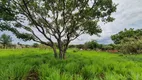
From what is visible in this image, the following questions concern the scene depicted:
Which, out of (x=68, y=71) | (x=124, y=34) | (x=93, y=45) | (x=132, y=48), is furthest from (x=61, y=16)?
(x=124, y=34)

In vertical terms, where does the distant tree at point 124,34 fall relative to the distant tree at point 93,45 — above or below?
above

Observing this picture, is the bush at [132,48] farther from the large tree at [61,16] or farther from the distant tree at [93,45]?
the large tree at [61,16]

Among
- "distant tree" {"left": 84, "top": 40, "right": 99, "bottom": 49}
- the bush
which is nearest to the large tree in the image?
the bush

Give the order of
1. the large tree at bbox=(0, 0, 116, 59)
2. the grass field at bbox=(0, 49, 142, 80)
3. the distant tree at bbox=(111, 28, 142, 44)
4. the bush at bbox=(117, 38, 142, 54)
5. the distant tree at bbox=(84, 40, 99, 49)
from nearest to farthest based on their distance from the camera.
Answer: the grass field at bbox=(0, 49, 142, 80), the large tree at bbox=(0, 0, 116, 59), the bush at bbox=(117, 38, 142, 54), the distant tree at bbox=(84, 40, 99, 49), the distant tree at bbox=(111, 28, 142, 44)

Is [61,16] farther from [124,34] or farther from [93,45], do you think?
[124,34]

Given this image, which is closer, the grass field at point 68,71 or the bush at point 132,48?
the grass field at point 68,71

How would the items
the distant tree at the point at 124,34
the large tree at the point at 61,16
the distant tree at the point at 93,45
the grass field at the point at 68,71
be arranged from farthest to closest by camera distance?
the distant tree at the point at 124,34 < the distant tree at the point at 93,45 < the large tree at the point at 61,16 < the grass field at the point at 68,71

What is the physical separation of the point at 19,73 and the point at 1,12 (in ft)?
20.3

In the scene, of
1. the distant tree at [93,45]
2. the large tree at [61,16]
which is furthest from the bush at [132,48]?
the large tree at [61,16]

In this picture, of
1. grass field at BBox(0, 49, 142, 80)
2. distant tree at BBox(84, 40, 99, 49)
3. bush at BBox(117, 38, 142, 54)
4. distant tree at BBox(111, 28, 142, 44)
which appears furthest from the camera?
distant tree at BBox(111, 28, 142, 44)

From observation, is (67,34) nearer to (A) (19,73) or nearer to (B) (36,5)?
(B) (36,5)

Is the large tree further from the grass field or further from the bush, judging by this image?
the bush

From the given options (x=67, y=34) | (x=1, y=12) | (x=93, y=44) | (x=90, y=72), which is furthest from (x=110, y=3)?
(x=93, y=44)

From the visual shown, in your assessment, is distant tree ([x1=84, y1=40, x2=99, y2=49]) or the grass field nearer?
the grass field
